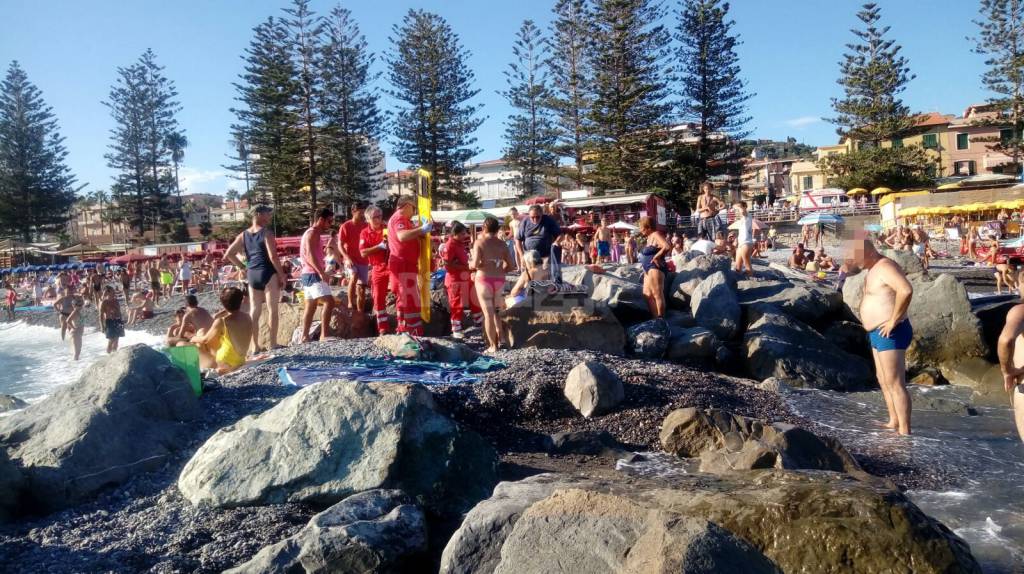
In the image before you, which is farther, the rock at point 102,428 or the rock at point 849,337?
the rock at point 849,337

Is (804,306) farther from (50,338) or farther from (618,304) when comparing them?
(50,338)

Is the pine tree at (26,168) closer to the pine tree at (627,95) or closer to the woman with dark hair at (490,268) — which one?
the pine tree at (627,95)

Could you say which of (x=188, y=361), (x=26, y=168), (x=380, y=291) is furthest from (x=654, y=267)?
(x=26, y=168)

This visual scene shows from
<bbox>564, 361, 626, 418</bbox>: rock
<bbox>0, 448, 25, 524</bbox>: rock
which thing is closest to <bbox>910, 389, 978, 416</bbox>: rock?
<bbox>564, 361, 626, 418</bbox>: rock

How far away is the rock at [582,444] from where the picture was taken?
479 cm

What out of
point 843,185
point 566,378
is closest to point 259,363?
point 566,378

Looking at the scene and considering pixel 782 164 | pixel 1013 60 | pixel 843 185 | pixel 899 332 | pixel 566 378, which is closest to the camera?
pixel 899 332

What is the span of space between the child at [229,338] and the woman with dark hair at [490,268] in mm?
2139

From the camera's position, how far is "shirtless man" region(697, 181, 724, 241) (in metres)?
11.7

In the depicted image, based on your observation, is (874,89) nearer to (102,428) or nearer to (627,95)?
(627,95)

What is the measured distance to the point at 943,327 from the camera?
8.62 metres

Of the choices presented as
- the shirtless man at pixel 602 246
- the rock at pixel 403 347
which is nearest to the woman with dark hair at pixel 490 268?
the rock at pixel 403 347

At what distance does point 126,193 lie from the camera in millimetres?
41875

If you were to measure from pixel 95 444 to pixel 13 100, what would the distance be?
142 feet
